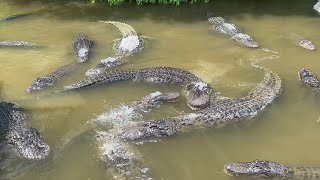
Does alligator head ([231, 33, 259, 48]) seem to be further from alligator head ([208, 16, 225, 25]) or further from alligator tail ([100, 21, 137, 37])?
alligator tail ([100, 21, 137, 37])

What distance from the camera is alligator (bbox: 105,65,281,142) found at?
9628 millimetres

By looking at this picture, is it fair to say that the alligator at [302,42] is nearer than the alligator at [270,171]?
No

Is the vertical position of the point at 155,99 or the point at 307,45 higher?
the point at 307,45

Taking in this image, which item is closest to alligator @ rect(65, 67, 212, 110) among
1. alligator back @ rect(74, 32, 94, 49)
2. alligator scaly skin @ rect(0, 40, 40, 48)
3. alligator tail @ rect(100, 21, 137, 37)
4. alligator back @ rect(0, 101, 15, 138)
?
alligator back @ rect(0, 101, 15, 138)

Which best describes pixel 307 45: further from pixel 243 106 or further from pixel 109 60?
pixel 109 60

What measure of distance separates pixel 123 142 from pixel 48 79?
3833mm

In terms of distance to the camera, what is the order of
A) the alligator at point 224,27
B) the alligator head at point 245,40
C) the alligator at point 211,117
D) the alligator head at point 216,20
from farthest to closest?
the alligator head at point 216,20, the alligator at point 224,27, the alligator head at point 245,40, the alligator at point 211,117

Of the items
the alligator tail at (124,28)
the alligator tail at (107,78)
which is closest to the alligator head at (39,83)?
the alligator tail at (107,78)

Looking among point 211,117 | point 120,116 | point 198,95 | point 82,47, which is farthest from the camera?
point 82,47

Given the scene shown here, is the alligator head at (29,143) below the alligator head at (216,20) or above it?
below

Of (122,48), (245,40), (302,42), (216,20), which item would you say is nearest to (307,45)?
(302,42)

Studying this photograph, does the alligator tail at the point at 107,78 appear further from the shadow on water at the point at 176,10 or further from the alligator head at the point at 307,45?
the alligator head at the point at 307,45

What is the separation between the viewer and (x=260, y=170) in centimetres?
839

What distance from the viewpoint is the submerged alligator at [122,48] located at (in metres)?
13.1
